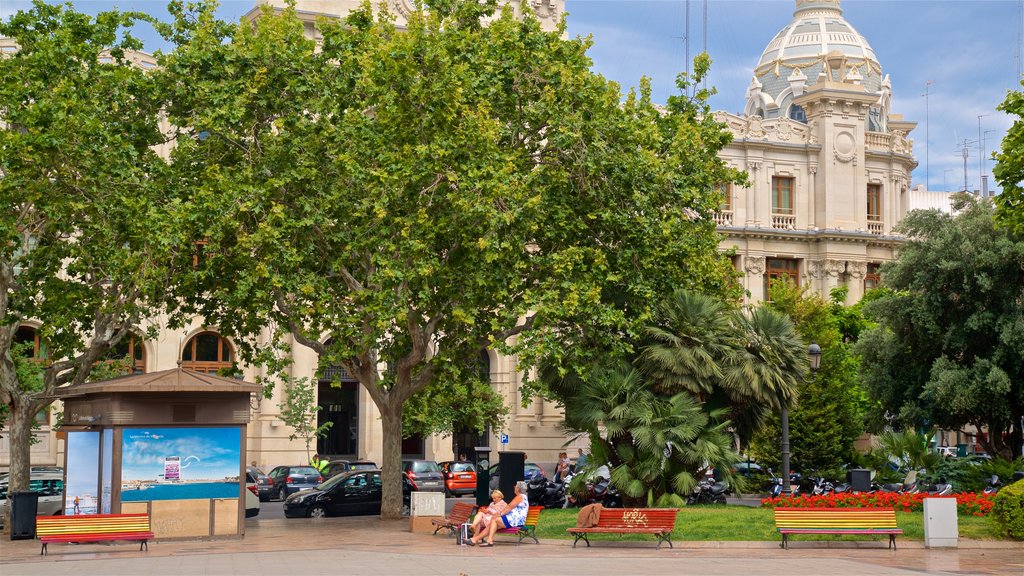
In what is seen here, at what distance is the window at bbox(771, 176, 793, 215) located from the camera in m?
67.0

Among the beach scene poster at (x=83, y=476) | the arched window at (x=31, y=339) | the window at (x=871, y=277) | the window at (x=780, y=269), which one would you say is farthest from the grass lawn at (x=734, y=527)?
the window at (x=871, y=277)

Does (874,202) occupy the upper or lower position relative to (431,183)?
upper

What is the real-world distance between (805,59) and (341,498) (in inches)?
2222

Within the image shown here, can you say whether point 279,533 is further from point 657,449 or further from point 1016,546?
point 1016,546

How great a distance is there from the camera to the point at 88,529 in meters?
21.3

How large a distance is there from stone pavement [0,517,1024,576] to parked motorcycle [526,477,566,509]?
9663mm

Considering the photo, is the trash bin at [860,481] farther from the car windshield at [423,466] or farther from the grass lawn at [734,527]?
the car windshield at [423,466]

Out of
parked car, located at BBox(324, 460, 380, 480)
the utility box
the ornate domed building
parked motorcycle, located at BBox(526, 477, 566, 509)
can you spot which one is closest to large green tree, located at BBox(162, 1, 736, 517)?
parked motorcycle, located at BBox(526, 477, 566, 509)

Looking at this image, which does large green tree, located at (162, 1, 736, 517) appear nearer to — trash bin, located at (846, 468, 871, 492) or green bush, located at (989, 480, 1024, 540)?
trash bin, located at (846, 468, 871, 492)

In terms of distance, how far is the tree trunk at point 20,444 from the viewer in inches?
1059

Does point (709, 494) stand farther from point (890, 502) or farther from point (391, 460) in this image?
point (391, 460)

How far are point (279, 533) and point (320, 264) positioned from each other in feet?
21.6

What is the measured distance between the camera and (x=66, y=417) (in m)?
25.7

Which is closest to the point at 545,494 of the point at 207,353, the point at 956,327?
A: the point at 956,327
